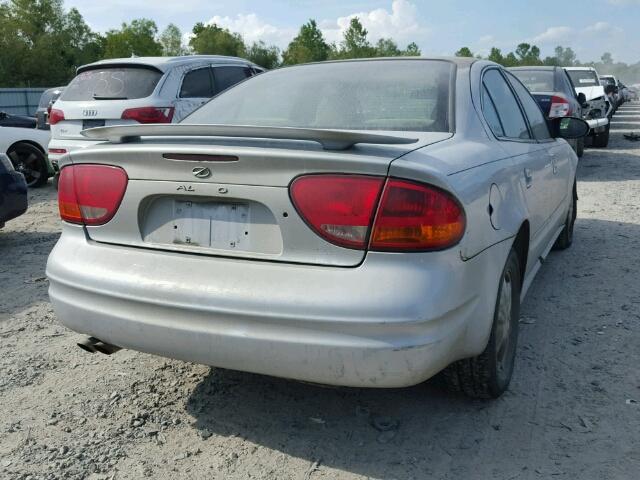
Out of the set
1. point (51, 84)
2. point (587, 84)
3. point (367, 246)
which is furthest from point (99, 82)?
point (51, 84)

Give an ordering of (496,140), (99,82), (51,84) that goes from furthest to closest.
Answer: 1. (51,84)
2. (99,82)
3. (496,140)

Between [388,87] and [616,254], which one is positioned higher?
[388,87]

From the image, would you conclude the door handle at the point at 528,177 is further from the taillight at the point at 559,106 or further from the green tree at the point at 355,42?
the green tree at the point at 355,42

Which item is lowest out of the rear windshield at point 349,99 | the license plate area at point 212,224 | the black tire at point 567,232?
the black tire at point 567,232

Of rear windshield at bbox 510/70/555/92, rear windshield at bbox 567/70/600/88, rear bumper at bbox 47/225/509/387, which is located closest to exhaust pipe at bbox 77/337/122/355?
rear bumper at bbox 47/225/509/387

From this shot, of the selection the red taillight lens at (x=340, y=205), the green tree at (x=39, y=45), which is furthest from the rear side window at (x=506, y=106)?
the green tree at (x=39, y=45)

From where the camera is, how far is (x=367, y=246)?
7.85 ft

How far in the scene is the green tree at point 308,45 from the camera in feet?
210

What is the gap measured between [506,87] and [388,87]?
117 centimetres

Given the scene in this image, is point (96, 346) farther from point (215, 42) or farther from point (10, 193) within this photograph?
point (215, 42)

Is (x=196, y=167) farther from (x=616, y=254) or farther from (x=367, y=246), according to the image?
(x=616, y=254)

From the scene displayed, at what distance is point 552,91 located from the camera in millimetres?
11047

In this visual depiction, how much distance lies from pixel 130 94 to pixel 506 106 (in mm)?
5788

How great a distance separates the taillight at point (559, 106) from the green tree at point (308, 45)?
5521 cm
